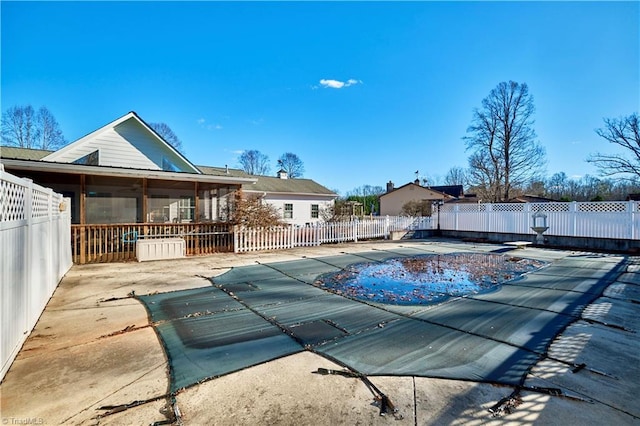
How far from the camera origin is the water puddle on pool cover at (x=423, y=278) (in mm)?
5250

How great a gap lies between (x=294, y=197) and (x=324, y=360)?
753 inches

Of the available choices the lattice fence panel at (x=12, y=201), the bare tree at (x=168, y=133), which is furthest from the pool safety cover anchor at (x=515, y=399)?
the bare tree at (x=168, y=133)

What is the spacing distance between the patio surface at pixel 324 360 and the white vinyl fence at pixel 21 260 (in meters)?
0.26

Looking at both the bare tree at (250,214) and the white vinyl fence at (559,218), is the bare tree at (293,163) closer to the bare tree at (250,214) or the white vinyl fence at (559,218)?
the white vinyl fence at (559,218)

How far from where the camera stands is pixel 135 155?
526 inches

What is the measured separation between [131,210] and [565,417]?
13688mm

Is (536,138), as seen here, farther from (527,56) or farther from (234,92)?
(234,92)

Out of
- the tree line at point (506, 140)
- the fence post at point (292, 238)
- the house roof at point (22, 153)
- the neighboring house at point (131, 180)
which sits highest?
the tree line at point (506, 140)

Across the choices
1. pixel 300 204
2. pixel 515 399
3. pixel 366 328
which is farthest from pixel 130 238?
pixel 300 204

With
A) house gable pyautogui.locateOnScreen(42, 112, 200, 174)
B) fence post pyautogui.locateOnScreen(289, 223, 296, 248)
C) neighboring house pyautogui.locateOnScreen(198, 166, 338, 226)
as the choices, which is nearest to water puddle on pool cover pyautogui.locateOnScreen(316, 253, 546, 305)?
fence post pyautogui.locateOnScreen(289, 223, 296, 248)

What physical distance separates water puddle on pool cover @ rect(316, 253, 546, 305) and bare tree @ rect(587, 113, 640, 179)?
1815 cm

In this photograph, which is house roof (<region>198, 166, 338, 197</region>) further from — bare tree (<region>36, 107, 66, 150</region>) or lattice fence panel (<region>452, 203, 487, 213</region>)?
bare tree (<region>36, 107, 66, 150</region>)

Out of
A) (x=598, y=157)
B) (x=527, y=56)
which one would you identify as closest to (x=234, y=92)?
(x=527, y=56)

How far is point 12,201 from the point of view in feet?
9.73
